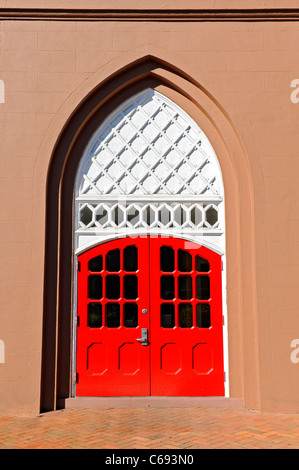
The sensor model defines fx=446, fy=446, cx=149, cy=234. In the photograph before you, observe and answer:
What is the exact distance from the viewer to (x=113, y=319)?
610 cm

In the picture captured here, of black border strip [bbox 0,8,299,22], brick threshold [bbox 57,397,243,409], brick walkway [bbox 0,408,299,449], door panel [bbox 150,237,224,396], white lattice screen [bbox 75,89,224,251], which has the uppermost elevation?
black border strip [bbox 0,8,299,22]

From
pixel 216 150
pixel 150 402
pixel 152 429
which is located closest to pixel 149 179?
pixel 216 150

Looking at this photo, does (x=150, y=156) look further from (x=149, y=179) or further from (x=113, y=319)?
(x=113, y=319)

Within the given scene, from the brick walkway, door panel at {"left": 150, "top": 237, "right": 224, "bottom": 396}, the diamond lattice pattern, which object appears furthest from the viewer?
the diamond lattice pattern

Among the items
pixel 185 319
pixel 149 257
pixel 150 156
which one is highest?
pixel 150 156

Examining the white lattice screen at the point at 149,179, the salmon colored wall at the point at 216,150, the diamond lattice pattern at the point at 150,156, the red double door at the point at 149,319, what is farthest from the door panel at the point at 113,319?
the diamond lattice pattern at the point at 150,156

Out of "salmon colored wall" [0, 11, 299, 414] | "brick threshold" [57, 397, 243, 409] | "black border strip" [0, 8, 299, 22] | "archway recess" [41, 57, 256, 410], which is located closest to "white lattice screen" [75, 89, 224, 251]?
"archway recess" [41, 57, 256, 410]

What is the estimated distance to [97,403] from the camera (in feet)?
19.1

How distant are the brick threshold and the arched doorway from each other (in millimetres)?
122

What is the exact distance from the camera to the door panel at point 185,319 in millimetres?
5969

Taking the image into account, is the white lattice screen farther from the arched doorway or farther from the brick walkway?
the brick walkway

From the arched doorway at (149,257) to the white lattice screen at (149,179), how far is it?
0.05 ft

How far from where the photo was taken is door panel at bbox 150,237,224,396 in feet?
19.6

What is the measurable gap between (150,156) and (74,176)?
1113 mm
